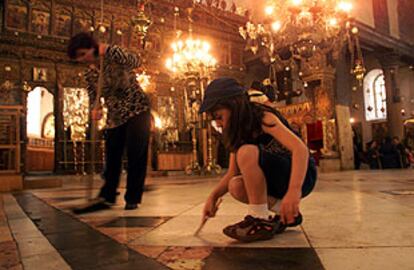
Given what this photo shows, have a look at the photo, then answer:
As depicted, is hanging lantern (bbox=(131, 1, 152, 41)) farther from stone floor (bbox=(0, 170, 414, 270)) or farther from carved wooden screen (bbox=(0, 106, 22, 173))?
stone floor (bbox=(0, 170, 414, 270))

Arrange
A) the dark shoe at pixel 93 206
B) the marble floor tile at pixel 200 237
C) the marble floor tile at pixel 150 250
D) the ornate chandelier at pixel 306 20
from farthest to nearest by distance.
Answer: the ornate chandelier at pixel 306 20 < the dark shoe at pixel 93 206 < the marble floor tile at pixel 200 237 < the marble floor tile at pixel 150 250

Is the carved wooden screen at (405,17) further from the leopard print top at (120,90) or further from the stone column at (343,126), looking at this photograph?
the leopard print top at (120,90)

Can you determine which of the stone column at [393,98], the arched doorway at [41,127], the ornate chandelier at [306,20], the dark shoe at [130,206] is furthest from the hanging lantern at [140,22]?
the stone column at [393,98]

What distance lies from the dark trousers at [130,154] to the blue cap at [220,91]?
49.8 inches

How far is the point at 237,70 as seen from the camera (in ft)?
50.7

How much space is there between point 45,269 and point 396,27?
17.6m

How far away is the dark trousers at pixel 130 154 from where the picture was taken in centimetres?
260

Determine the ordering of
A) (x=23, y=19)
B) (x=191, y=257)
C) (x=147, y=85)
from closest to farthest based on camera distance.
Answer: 1. (x=191, y=257)
2. (x=147, y=85)
3. (x=23, y=19)

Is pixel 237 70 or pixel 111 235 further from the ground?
pixel 237 70

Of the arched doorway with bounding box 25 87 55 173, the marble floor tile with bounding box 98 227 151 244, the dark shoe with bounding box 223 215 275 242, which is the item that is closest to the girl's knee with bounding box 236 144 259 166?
the dark shoe with bounding box 223 215 275 242

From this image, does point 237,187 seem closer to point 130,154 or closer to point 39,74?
point 130,154

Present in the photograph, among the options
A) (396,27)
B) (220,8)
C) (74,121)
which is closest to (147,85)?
(74,121)

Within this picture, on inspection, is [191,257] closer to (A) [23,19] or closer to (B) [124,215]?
(B) [124,215]

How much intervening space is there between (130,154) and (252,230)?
1.45 m
